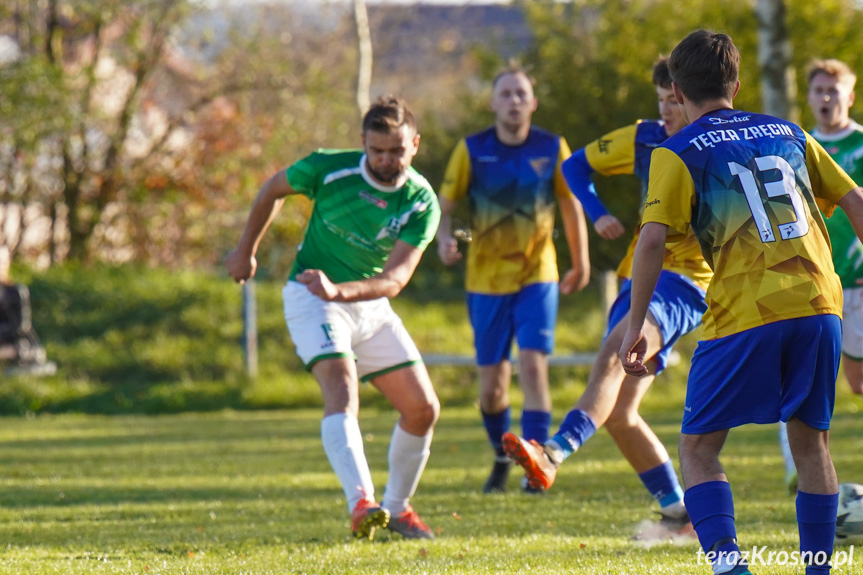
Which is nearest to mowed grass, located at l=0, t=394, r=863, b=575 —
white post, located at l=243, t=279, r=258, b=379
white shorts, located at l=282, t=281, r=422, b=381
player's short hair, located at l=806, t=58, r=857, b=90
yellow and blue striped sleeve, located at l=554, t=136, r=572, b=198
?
white shorts, located at l=282, t=281, r=422, b=381

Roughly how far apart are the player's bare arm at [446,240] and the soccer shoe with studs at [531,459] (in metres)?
2.11

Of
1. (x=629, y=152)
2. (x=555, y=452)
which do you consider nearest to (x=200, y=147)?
(x=629, y=152)

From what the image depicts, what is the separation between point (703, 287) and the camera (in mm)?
4875

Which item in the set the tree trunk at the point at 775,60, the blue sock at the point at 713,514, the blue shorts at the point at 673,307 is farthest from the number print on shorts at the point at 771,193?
the tree trunk at the point at 775,60

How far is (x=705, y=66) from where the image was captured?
11.7 ft

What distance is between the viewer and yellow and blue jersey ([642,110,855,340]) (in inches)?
136

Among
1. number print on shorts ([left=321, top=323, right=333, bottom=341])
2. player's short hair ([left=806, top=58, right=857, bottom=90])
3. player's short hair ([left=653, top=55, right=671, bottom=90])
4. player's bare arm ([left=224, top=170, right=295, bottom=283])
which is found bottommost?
number print on shorts ([left=321, top=323, right=333, bottom=341])

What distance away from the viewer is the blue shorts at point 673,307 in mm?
4691

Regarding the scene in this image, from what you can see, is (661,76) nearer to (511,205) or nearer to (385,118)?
(385,118)

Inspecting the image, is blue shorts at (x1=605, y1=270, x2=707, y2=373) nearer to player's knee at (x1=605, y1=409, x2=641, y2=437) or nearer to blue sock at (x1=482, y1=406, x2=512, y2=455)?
player's knee at (x1=605, y1=409, x2=641, y2=437)

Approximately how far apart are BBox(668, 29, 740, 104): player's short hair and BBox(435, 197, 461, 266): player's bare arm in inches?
115

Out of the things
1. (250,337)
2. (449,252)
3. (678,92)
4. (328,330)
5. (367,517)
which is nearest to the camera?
(678,92)

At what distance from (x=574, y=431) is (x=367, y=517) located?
98 cm

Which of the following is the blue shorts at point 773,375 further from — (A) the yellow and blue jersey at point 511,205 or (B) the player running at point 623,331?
(A) the yellow and blue jersey at point 511,205
